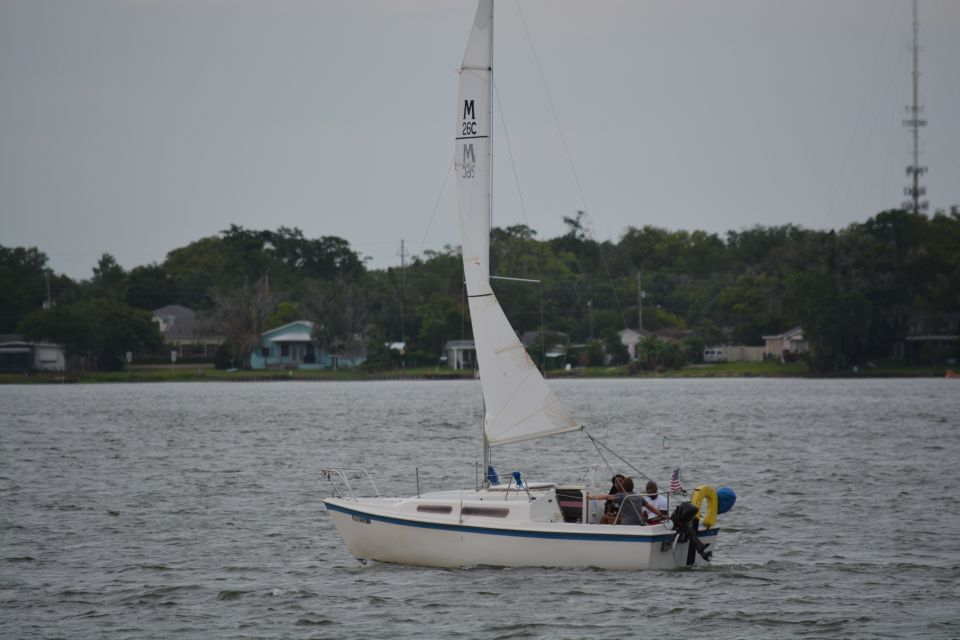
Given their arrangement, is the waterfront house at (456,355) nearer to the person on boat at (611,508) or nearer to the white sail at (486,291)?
the white sail at (486,291)

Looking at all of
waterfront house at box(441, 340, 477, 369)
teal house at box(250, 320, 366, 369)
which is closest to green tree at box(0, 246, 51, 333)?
teal house at box(250, 320, 366, 369)

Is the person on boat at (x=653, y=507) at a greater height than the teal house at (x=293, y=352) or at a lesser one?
lesser

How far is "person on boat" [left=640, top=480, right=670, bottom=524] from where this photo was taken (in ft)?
77.9

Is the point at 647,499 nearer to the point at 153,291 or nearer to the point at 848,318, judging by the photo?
the point at 848,318

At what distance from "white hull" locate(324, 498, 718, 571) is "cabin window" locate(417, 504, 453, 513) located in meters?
0.15

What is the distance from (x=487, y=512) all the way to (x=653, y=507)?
10.4 feet

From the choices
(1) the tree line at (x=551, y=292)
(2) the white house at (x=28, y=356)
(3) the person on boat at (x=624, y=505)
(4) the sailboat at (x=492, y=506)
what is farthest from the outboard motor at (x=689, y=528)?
(2) the white house at (x=28, y=356)

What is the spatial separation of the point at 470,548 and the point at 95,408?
2799 inches

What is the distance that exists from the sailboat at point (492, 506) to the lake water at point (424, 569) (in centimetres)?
52

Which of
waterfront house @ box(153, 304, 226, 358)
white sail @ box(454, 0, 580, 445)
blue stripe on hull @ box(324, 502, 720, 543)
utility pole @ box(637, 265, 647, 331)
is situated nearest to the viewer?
blue stripe on hull @ box(324, 502, 720, 543)

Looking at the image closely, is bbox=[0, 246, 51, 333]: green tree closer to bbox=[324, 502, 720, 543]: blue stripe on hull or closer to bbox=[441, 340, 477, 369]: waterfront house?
bbox=[441, 340, 477, 369]: waterfront house

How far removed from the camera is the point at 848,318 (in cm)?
12062

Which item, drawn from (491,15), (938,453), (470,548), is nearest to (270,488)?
(470,548)

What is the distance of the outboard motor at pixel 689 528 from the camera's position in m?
23.7
